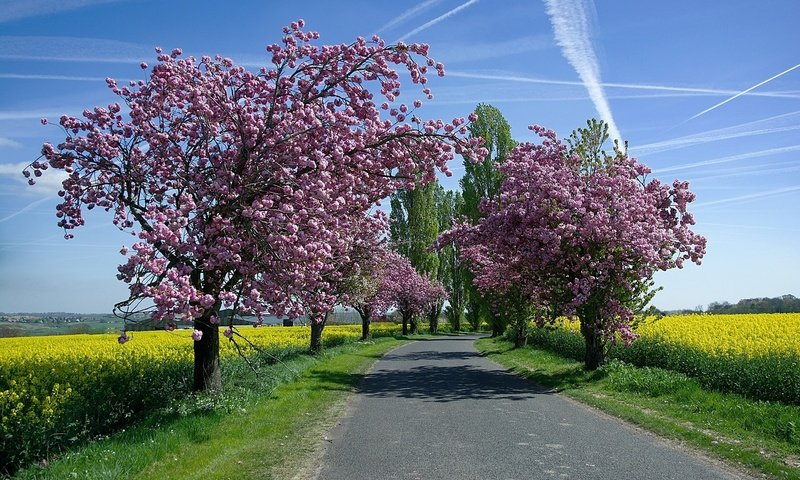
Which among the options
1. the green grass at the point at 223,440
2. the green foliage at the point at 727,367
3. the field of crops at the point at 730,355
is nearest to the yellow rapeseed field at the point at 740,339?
the field of crops at the point at 730,355

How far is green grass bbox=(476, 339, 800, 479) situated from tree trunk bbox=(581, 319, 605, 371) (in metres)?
0.73

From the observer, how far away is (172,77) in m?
11.7

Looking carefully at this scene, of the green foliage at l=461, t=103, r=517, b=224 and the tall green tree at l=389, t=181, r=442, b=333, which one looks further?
the tall green tree at l=389, t=181, r=442, b=333

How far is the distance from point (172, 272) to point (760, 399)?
505 inches

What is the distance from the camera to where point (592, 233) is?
18.3 m

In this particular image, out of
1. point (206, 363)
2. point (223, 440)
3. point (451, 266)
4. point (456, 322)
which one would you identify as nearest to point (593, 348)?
point (206, 363)

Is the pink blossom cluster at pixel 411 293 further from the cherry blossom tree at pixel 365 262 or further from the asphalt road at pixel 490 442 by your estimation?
the asphalt road at pixel 490 442

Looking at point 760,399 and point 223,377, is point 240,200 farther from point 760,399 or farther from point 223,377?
point 760,399

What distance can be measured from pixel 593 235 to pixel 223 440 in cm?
1318

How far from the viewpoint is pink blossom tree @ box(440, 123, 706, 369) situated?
18266 mm

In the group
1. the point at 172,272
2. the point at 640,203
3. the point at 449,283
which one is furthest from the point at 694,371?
the point at 449,283

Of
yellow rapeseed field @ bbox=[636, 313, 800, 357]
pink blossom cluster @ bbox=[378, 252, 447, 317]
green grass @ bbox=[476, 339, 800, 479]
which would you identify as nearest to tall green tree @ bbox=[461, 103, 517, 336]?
pink blossom cluster @ bbox=[378, 252, 447, 317]

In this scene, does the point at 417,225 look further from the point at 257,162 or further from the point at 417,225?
the point at 257,162

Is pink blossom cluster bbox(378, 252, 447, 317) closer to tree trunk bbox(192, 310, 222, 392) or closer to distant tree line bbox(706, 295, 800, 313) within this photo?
distant tree line bbox(706, 295, 800, 313)
